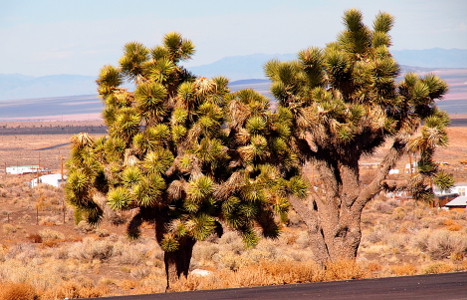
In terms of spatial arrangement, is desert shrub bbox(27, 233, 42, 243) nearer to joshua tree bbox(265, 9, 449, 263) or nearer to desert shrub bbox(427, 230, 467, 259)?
joshua tree bbox(265, 9, 449, 263)

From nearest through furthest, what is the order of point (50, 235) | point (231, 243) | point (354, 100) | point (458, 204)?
1. point (354, 100)
2. point (231, 243)
3. point (50, 235)
4. point (458, 204)

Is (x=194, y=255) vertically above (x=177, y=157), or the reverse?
(x=177, y=157)

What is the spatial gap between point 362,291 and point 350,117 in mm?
6816

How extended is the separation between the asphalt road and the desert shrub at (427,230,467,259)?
11327mm

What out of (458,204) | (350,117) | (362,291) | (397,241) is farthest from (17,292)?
(458,204)

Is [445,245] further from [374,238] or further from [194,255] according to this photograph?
[194,255]

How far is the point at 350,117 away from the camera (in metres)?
15.7

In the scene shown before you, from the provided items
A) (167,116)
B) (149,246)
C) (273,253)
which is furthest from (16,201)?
(167,116)

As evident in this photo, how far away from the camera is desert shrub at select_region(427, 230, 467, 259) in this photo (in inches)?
875

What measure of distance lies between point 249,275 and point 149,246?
1547 centimetres

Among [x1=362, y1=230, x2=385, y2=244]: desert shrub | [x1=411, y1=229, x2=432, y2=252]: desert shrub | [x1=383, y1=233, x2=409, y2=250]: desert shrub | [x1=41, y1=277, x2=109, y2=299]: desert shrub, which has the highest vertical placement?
[x1=41, y1=277, x2=109, y2=299]: desert shrub

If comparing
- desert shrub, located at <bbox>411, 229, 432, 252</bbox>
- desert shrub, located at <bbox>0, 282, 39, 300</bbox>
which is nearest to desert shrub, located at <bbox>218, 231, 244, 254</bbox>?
desert shrub, located at <bbox>411, 229, 432, 252</bbox>

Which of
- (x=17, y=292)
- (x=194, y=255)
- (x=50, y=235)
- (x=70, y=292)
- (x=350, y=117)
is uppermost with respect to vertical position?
(x=350, y=117)

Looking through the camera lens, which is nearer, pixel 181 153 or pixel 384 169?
pixel 181 153
